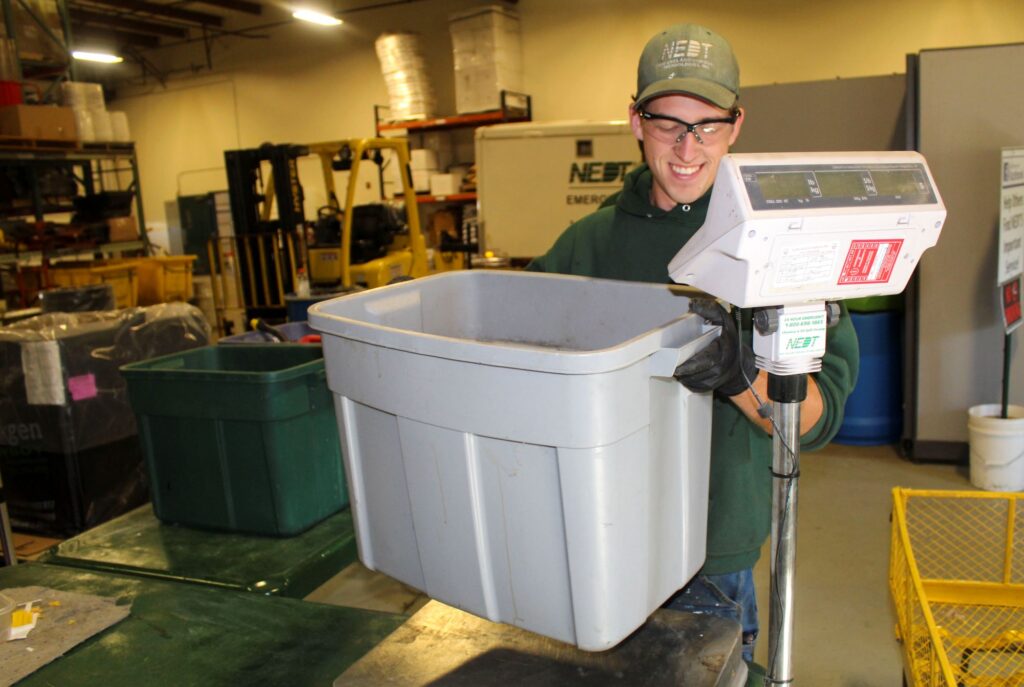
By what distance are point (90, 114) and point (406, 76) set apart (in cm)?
282

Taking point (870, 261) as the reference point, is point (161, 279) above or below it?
below

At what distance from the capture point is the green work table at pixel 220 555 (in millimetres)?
1499

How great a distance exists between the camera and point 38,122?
545 cm

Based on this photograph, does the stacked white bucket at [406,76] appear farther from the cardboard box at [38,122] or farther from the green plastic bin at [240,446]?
the green plastic bin at [240,446]

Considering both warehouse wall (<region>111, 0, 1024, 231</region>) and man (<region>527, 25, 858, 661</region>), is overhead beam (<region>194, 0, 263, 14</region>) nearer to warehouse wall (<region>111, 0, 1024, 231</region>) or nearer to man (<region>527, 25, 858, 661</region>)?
warehouse wall (<region>111, 0, 1024, 231</region>)

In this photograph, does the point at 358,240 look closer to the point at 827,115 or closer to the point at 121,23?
the point at 827,115

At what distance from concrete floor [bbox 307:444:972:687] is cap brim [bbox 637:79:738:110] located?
138 cm

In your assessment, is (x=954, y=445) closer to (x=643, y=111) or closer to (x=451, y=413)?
(x=643, y=111)

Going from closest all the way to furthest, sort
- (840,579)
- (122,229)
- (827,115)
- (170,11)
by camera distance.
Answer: (840,579) < (827,115) < (122,229) < (170,11)

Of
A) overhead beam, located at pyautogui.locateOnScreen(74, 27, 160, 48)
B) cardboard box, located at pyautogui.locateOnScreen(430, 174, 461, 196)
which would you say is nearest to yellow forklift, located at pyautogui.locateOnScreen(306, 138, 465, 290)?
cardboard box, located at pyautogui.locateOnScreen(430, 174, 461, 196)

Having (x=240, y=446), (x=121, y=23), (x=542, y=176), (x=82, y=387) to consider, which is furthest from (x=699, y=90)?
(x=121, y=23)

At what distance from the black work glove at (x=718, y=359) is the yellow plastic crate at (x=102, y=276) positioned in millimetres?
5648

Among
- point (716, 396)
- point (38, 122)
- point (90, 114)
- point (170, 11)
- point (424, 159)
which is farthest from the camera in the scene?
point (170, 11)

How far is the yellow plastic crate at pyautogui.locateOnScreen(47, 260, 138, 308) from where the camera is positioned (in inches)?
220
